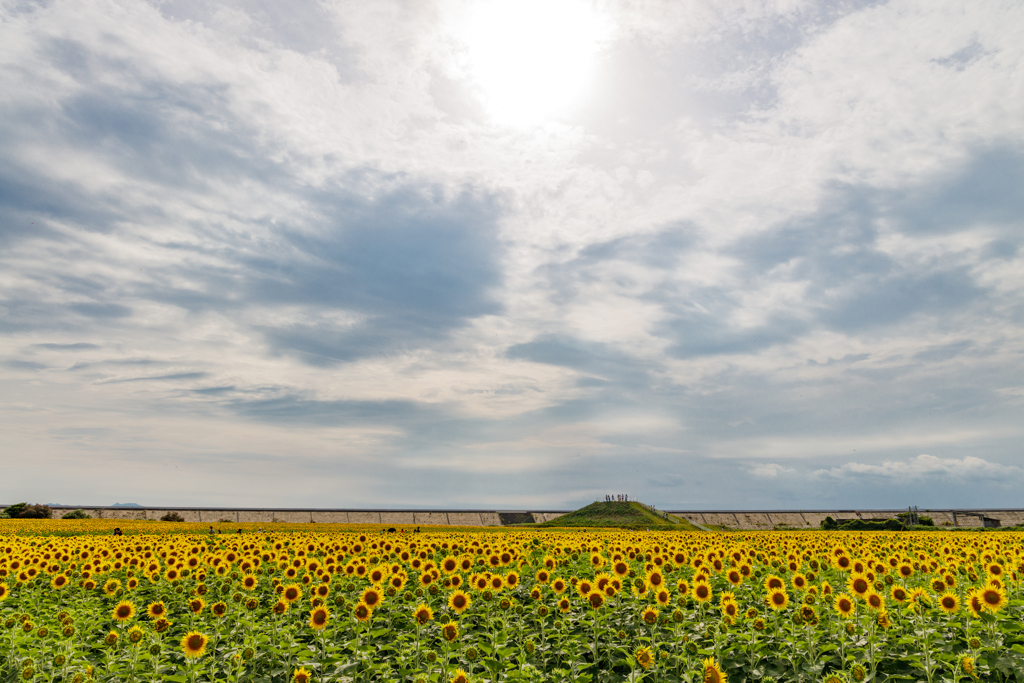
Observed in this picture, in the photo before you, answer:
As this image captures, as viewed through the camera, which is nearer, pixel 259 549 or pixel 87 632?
pixel 87 632

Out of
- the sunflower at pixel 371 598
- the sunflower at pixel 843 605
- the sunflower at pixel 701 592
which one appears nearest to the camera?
the sunflower at pixel 843 605

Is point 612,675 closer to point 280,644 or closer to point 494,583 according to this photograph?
point 494,583

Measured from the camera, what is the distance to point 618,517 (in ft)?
206

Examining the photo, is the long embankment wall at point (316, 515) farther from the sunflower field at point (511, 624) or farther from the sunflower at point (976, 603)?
the sunflower at point (976, 603)

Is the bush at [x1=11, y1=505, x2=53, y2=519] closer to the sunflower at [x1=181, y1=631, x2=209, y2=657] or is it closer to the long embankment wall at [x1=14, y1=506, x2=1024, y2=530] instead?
the long embankment wall at [x1=14, y1=506, x2=1024, y2=530]

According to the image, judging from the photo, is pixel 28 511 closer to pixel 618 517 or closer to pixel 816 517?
pixel 618 517

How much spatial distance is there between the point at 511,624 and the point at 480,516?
60816mm

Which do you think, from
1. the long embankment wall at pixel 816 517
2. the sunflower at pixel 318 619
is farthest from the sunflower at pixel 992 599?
the long embankment wall at pixel 816 517

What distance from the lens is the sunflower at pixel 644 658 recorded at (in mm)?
7504

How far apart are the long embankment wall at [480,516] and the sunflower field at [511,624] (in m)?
48.7

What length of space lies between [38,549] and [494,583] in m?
14.5

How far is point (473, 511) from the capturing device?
71.4 meters

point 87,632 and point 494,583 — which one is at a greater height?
point 494,583

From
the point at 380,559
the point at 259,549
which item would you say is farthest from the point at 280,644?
the point at 259,549
